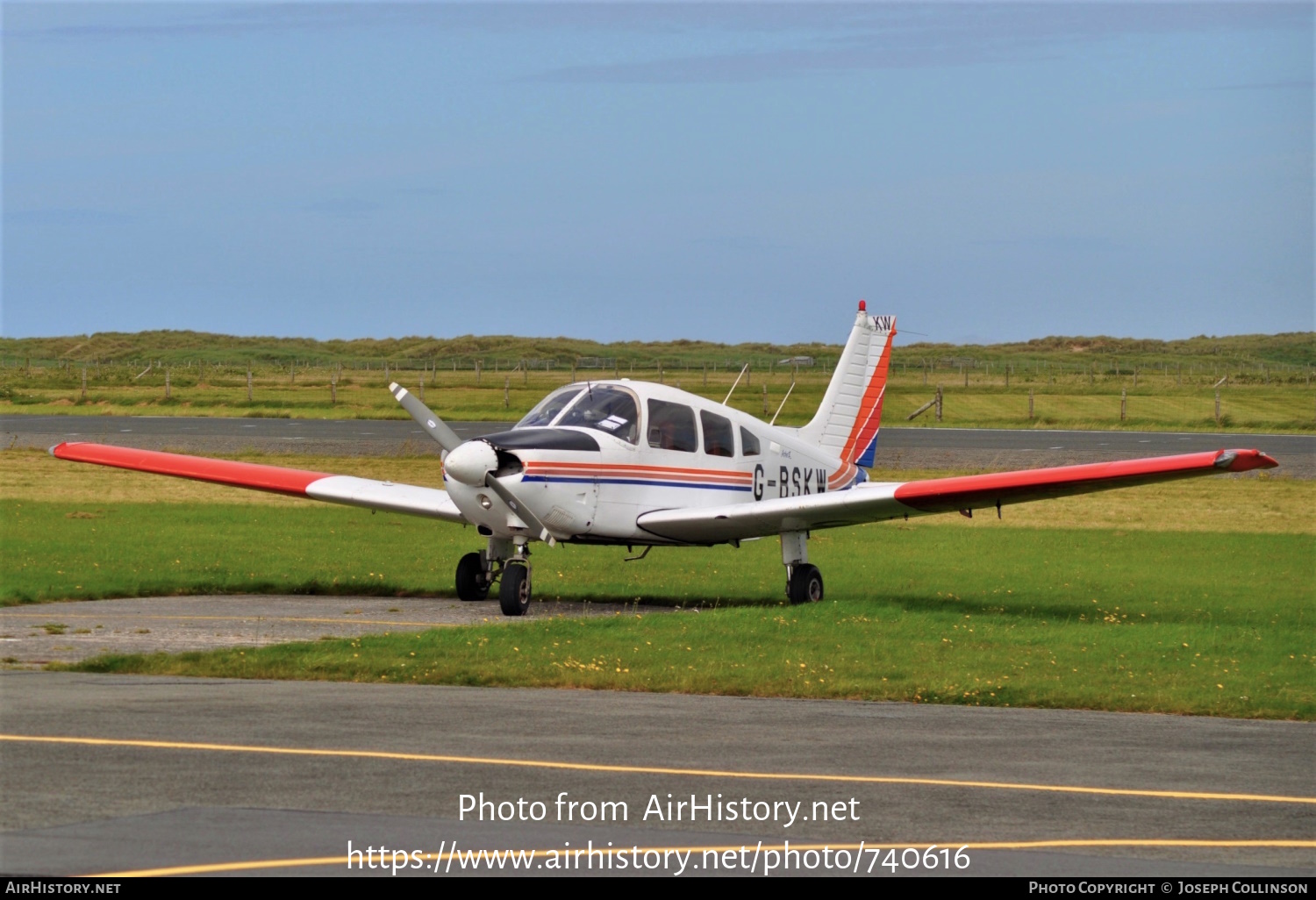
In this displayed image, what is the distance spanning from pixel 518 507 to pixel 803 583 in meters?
3.77

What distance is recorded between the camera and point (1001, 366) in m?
128

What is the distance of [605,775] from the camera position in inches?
347

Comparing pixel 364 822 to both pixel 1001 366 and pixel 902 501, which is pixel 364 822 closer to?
pixel 902 501

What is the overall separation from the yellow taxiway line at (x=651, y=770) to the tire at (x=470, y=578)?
33.0ft

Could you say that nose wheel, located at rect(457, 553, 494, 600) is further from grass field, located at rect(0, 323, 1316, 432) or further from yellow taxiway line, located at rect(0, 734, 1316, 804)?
yellow taxiway line, located at rect(0, 734, 1316, 804)

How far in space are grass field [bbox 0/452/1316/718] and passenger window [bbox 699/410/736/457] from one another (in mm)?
1833

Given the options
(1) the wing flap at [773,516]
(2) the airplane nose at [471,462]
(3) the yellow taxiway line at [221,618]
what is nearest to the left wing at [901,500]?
(1) the wing flap at [773,516]

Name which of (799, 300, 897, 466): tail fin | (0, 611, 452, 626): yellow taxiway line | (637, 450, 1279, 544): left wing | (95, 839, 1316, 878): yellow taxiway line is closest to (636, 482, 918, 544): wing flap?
(637, 450, 1279, 544): left wing

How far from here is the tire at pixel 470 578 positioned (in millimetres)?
19453

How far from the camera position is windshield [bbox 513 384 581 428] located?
732 inches

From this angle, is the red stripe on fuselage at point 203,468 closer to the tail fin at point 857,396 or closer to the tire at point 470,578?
the tire at point 470,578

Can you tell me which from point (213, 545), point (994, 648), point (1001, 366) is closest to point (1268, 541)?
point (994, 648)

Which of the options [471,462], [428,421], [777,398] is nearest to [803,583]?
[471,462]

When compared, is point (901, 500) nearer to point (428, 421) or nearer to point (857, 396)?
point (857, 396)
